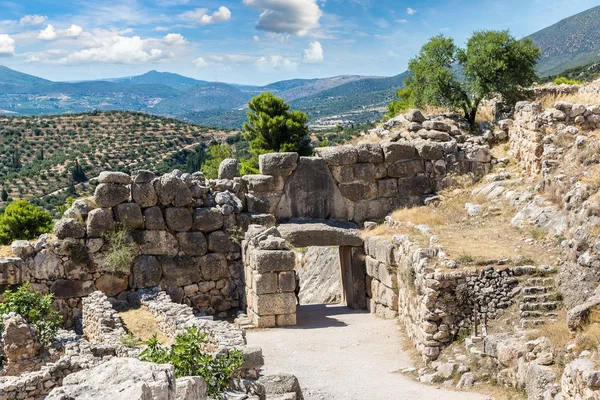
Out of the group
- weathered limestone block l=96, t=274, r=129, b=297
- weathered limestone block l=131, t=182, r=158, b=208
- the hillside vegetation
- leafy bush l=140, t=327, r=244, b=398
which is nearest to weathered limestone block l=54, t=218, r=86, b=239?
weathered limestone block l=96, t=274, r=129, b=297

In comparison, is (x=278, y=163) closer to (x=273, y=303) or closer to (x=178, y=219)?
(x=178, y=219)

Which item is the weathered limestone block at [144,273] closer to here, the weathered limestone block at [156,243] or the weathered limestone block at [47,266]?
the weathered limestone block at [156,243]

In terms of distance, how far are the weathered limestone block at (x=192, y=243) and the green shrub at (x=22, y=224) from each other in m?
14.3

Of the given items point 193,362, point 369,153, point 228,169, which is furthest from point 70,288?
point 193,362

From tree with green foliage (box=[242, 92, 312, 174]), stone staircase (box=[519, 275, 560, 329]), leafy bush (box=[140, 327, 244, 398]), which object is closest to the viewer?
leafy bush (box=[140, 327, 244, 398])

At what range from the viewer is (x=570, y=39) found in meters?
141

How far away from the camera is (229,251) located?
16547 millimetres

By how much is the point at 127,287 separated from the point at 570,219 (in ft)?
32.1

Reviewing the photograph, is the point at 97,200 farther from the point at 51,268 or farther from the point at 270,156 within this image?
the point at 270,156

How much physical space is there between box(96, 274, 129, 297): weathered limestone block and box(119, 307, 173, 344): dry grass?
0.89 meters

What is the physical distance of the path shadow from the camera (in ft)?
48.2

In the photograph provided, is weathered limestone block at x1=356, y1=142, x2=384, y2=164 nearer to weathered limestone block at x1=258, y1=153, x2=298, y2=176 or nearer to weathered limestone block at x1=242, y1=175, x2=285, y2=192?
weathered limestone block at x1=258, y1=153, x2=298, y2=176

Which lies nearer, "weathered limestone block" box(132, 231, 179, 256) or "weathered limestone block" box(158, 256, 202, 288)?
"weathered limestone block" box(132, 231, 179, 256)

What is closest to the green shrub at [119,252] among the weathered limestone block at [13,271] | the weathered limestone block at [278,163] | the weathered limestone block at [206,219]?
the weathered limestone block at [206,219]
